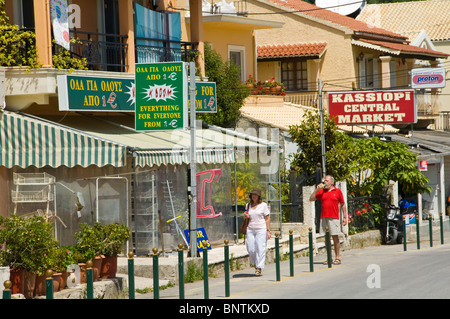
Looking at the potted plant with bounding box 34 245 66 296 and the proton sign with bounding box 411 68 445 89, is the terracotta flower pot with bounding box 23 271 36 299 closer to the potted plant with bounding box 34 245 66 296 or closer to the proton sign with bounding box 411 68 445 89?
the potted plant with bounding box 34 245 66 296

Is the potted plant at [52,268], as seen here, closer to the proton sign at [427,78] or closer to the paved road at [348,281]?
the paved road at [348,281]

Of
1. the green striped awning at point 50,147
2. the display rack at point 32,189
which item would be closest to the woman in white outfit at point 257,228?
the green striped awning at point 50,147

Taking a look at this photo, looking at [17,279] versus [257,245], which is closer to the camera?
[17,279]

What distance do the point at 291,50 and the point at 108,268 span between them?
2209 centimetres

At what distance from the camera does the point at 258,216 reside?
1471 centimetres

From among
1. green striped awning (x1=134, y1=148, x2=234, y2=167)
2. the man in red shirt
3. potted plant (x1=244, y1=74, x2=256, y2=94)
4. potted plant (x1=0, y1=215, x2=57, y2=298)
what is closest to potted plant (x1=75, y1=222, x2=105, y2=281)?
potted plant (x1=0, y1=215, x2=57, y2=298)

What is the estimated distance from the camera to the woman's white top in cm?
1470

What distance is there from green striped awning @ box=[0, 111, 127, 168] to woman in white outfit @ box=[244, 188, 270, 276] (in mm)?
2840

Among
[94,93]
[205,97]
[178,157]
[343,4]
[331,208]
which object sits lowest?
[331,208]

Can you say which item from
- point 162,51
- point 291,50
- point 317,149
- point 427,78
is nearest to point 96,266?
point 162,51

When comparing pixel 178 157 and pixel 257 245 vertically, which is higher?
pixel 178 157

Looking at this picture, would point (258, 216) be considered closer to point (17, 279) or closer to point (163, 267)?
point (163, 267)
